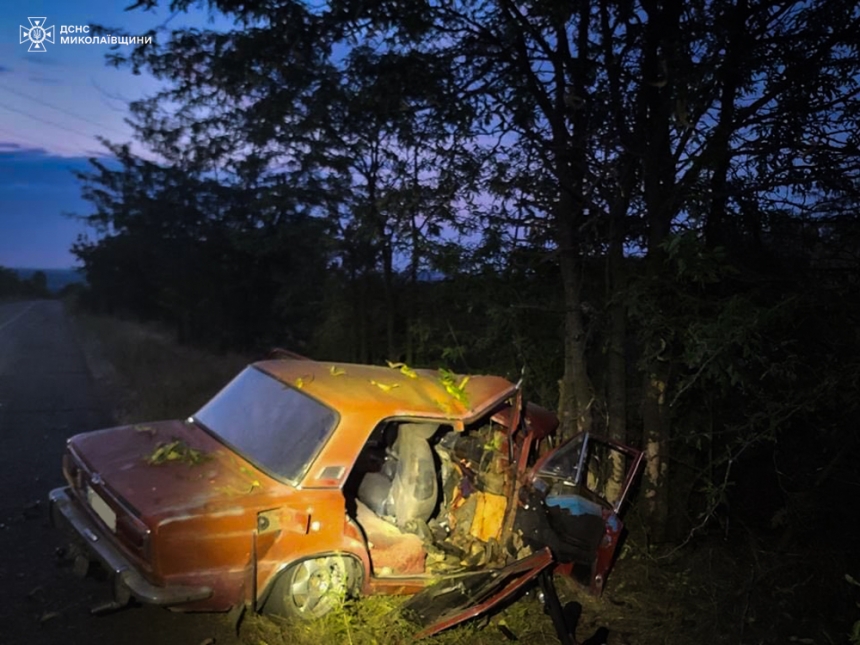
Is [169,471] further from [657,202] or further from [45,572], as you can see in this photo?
[657,202]

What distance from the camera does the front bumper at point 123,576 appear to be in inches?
139

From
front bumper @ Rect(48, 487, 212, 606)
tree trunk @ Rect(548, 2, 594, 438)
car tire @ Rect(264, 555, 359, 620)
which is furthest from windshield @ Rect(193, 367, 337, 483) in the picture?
tree trunk @ Rect(548, 2, 594, 438)

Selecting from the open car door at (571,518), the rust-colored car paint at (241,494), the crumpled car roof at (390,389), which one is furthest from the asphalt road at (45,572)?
the open car door at (571,518)

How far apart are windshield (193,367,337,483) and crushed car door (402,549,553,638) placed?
1.19 meters

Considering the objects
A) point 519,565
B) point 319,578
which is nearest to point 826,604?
point 519,565

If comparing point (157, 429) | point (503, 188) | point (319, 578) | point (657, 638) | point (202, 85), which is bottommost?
point (657, 638)

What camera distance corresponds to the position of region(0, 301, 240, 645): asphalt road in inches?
155

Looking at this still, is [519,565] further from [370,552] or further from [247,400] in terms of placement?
[247,400]

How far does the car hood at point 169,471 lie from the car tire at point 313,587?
1.84ft

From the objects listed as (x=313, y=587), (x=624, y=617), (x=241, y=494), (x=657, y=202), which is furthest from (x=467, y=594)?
(x=657, y=202)

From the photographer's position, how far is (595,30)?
23.7 ft

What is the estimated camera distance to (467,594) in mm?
4406

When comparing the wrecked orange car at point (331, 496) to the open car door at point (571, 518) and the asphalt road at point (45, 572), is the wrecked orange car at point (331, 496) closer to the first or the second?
the open car door at point (571, 518)

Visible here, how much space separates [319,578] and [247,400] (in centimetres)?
148
